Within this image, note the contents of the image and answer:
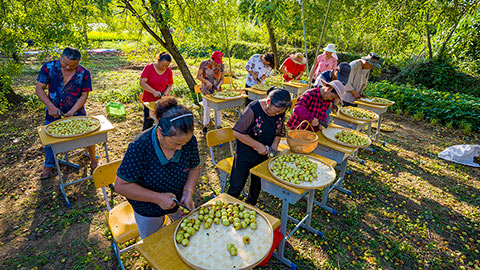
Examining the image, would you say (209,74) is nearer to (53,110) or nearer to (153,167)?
(53,110)

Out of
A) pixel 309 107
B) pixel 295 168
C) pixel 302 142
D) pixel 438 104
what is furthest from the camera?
pixel 438 104

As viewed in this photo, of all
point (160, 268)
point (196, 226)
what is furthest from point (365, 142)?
Answer: point (160, 268)

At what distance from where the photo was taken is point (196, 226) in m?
2.12

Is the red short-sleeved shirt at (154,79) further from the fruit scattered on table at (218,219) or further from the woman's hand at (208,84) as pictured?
the fruit scattered on table at (218,219)

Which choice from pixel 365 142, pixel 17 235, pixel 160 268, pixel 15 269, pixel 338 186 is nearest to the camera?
pixel 160 268

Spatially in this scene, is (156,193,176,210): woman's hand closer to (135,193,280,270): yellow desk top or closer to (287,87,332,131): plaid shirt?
(135,193,280,270): yellow desk top

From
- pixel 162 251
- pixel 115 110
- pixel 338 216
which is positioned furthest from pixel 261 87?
pixel 162 251

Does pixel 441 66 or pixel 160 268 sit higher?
pixel 441 66

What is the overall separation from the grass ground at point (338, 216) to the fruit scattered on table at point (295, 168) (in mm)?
1530

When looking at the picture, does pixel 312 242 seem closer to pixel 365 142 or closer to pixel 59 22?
pixel 365 142

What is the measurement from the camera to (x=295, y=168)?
315 centimetres

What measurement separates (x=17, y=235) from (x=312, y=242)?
4809 mm

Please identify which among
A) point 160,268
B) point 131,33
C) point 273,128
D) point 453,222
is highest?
point 131,33

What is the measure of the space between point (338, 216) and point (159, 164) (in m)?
3.76
